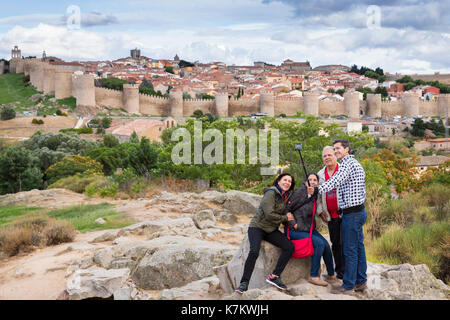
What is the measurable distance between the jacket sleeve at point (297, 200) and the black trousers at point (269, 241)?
0.22 metres

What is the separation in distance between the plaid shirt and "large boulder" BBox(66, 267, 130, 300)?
2.28 m

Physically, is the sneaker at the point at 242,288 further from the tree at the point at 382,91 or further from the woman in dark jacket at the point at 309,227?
the tree at the point at 382,91

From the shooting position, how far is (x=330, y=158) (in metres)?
3.66

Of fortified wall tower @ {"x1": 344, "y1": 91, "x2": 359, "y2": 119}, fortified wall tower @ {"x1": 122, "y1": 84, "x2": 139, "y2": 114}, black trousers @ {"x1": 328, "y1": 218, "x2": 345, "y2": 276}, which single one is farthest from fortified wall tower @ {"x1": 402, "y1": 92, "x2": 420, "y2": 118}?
black trousers @ {"x1": 328, "y1": 218, "x2": 345, "y2": 276}

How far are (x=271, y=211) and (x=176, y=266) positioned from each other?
5.35ft

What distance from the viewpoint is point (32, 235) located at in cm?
684

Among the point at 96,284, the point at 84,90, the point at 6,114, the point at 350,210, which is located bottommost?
the point at 96,284

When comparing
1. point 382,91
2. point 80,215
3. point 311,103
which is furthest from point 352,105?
point 80,215

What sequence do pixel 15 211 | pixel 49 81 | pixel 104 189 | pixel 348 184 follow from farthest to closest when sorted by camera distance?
1. pixel 49 81
2. pixel 104 189
3. pixel 15 211
4. pixel 348 184

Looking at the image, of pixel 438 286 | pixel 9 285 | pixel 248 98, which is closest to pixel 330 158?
pixel 438 286

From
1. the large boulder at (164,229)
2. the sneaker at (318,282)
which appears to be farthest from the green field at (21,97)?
the sneaker at (318,282)

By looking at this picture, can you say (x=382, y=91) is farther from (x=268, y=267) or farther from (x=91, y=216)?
(x=268, y=267)

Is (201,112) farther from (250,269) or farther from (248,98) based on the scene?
(250,269)

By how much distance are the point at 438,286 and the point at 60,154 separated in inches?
889
